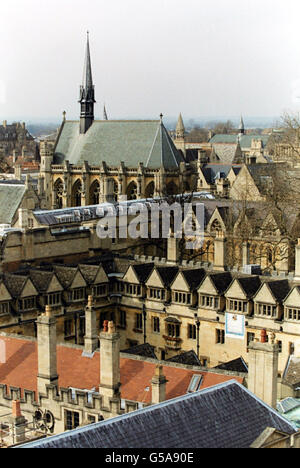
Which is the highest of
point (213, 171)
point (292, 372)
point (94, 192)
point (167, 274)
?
point (213, 171)

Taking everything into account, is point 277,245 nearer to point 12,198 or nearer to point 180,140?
point 12,198

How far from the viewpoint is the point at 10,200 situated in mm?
57875

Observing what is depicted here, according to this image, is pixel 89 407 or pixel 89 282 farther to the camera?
pixel 89 282

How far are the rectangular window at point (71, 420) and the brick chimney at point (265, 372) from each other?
20.9 ft

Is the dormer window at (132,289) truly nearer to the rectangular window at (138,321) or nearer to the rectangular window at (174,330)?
the rectangular window at (138,321)

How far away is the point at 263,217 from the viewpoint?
58812 mm

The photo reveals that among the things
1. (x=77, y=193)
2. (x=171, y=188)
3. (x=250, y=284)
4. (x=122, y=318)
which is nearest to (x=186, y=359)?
(x=250, y=284)

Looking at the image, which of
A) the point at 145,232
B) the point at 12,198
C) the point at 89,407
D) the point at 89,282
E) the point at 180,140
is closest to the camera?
the point at 89,407

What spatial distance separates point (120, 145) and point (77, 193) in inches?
239

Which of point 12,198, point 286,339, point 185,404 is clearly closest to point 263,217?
point 12,198

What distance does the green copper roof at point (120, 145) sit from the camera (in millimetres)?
77750

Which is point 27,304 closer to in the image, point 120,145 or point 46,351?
point 46,351

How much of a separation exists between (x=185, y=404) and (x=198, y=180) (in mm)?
64868
